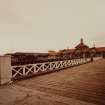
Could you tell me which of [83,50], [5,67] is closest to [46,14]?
[5,67]

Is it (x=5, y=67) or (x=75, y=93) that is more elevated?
(x=5, y=67)

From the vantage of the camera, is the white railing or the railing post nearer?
the railing post

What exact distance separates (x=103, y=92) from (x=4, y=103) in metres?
3.66

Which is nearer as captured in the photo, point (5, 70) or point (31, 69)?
point (5, 70)

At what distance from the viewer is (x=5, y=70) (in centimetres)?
671

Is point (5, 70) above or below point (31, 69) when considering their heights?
above

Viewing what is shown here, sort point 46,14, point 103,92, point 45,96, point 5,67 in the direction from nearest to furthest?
point 45,96
point 103,92
point 5,67
point 46,14

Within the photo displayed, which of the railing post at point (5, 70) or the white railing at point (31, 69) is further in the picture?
the white railing at point (31, 69)

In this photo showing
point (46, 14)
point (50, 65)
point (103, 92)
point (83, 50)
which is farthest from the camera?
point (83, 50)

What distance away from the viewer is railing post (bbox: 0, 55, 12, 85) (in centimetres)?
654

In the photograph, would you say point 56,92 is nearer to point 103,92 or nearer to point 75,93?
point 75,93

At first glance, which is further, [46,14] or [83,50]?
[83,50]

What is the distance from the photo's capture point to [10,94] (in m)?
5.23

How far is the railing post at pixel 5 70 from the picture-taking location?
6539 millimetres
